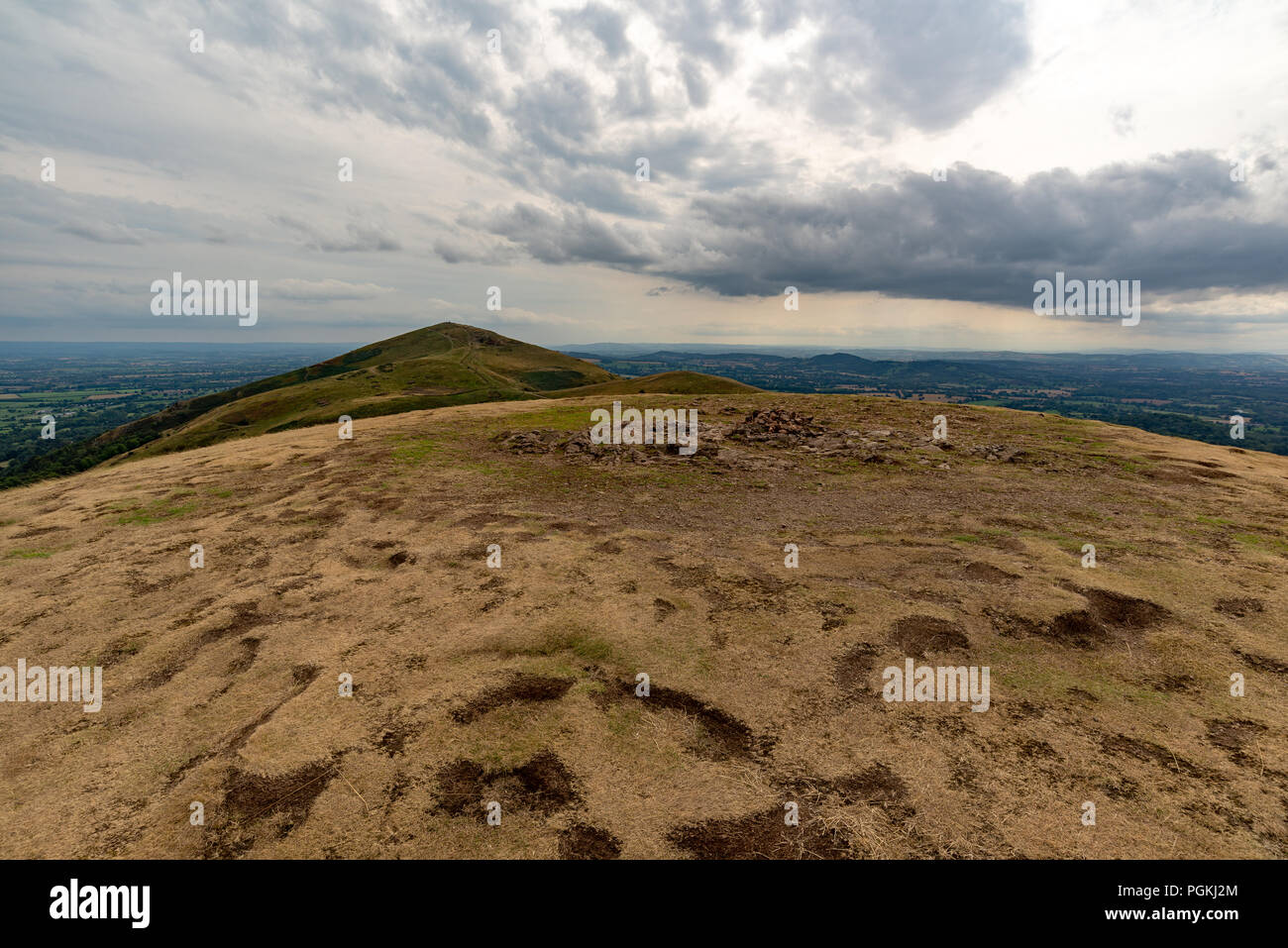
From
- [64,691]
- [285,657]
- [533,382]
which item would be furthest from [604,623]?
[533,382]

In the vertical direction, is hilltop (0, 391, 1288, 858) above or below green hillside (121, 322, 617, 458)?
below

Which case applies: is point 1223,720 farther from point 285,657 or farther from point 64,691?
point 64,691

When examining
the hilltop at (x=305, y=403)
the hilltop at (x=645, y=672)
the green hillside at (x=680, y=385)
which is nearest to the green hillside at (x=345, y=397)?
the hilltop at (x=305, y=403)

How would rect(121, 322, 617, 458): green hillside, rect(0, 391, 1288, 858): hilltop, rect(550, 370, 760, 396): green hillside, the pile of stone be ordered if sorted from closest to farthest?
rect(0, 391, 1288, 858): hilltop
the pile of stone
rect(121, 322, 617, 458): green hillside
rect(550, 370, 760, 396): green hillside

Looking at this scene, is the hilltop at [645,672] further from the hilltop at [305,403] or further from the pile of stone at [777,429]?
the hilltop at [305,403]

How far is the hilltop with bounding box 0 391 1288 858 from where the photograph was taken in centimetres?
970

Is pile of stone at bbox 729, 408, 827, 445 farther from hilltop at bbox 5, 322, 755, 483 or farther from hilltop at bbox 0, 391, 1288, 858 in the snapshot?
hilltop at bbox 5, 322, 755, 483

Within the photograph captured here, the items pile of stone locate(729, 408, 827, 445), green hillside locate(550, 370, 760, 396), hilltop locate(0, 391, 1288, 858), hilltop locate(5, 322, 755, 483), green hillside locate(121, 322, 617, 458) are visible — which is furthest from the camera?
green hillside locate(550, 370, 760, 396)

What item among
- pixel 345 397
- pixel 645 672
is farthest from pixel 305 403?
pixel 645 672

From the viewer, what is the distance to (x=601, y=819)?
9688mm

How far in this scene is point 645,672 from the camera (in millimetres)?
14109

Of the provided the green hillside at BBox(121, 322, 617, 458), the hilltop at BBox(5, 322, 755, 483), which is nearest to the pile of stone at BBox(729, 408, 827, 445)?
the hilltop at BBox(5, 322, 755, 483)
